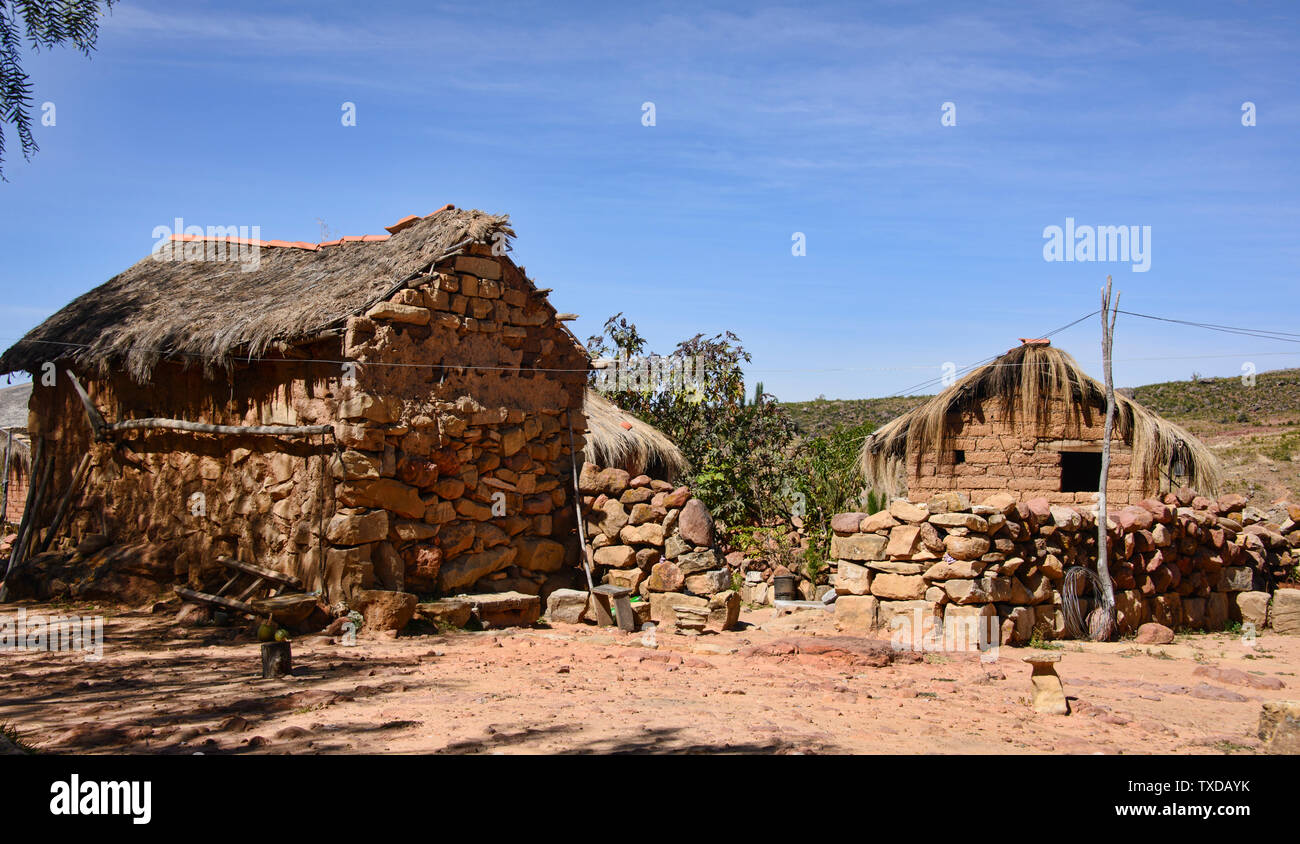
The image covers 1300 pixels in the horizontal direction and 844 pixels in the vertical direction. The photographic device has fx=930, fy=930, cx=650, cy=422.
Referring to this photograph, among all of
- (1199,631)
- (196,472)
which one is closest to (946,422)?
(1199,631)

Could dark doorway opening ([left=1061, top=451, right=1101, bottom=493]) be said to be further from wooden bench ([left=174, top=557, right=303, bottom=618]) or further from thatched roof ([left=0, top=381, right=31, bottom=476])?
thatched roof ([left=0, top=381, right=31, bottom=476])

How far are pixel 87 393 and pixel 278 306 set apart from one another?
3377 millimetres

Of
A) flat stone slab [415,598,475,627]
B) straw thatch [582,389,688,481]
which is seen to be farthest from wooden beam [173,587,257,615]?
straw thatch [582,389,688,481]

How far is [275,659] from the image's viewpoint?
618 cm

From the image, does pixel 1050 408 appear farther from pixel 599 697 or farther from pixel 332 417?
pixel 332 417

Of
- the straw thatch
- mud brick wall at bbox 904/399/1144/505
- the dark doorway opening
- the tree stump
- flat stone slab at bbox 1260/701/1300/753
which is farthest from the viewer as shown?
the dark doorway opening

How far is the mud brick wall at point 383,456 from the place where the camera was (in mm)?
8406

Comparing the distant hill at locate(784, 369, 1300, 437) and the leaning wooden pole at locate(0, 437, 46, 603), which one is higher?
the distant hill at locate(784, 369, 1300, 437)

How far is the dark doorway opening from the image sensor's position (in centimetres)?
1500

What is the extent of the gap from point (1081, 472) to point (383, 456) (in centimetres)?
1179

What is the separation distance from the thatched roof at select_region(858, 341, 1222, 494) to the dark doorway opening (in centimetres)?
171

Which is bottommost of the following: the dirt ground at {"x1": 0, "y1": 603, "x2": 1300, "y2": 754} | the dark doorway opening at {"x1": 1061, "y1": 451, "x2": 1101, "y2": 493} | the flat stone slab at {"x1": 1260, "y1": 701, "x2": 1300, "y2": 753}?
the dirt ground at {"x1": 0, "y1": 603, "x2": 1300, "y2": 754}

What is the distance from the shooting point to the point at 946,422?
13.2 m
